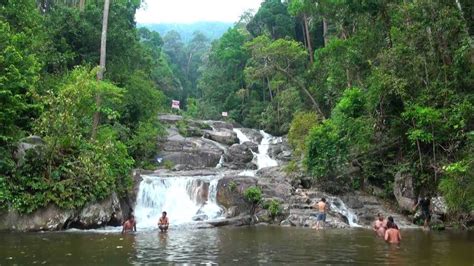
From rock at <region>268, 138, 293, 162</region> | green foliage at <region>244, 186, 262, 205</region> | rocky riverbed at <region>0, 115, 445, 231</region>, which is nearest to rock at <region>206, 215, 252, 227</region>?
rocky riverbed at <region>0, 115, 445, 231</region>

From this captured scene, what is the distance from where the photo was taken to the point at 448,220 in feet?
60.8

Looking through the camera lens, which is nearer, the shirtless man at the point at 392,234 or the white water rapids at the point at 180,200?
the shirtless man at the point at 392,234

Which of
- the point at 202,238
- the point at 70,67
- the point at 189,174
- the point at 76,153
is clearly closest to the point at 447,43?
the point at 202,238

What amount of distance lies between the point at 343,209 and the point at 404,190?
289cm

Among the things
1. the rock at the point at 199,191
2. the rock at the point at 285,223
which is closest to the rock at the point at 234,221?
the rock at the point at 285,223

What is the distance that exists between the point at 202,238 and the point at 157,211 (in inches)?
326

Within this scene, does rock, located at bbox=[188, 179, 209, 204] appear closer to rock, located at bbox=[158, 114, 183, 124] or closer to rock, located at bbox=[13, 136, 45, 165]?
rock, located at bbox=[13, 136, 45, 165]

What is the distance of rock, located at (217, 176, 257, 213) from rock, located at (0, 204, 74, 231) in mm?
7487

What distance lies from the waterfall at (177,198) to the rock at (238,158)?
7.96 m

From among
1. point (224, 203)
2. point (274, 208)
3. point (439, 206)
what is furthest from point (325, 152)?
point (439, 206)

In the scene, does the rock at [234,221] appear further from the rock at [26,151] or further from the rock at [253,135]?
the rock at [253,135]

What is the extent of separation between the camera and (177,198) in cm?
2331

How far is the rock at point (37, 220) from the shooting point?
666 inches

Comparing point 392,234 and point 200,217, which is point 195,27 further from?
point 392,234
